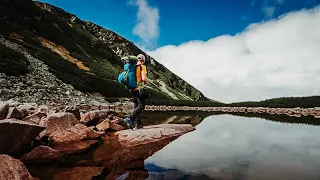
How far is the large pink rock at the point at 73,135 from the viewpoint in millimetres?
11427

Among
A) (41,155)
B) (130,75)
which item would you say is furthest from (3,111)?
(130,75)

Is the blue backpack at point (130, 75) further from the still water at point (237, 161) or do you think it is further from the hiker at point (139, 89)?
the still water at point (237, 161)

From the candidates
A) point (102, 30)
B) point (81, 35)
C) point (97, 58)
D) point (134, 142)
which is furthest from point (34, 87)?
point (102, 30)

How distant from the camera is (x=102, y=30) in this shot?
196 metres

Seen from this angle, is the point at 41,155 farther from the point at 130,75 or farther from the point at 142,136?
the point at 130,75

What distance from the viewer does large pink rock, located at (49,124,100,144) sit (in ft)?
37.5

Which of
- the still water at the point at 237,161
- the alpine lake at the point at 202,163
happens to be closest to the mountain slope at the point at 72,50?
the alpine lake at the point at 202,163

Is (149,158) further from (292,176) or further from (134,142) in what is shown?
(292,176)

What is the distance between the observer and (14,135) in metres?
8.49

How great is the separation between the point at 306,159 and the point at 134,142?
19.2ft

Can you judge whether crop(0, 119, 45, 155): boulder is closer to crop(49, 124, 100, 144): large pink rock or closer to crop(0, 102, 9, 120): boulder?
crop(49, 124, 100, 144): large pink rock

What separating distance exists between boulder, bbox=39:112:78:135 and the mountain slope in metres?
32.8

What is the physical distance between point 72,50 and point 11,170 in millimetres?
117212

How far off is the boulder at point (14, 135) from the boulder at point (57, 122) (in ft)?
10.1
